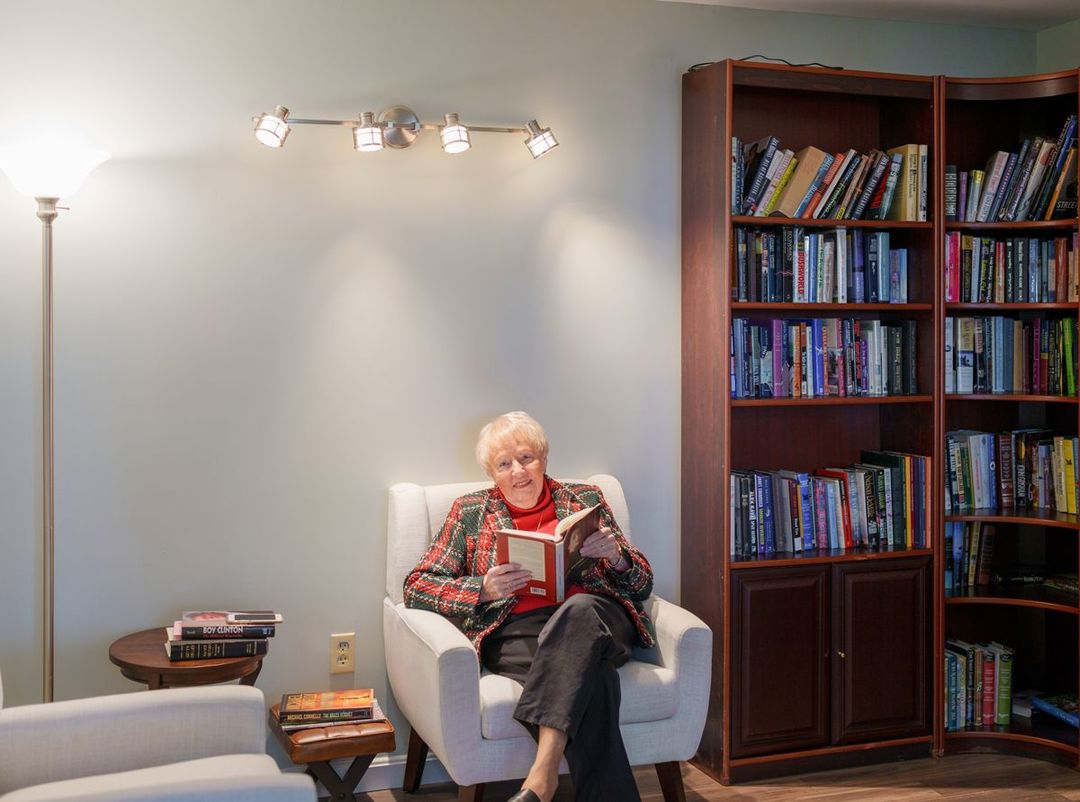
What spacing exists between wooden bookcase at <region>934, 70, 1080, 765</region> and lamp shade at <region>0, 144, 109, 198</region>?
100.0 inches

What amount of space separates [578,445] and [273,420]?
0.96 metres

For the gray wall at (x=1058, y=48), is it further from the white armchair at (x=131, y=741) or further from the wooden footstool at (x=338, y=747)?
the white armchair at (x=131, y=741)

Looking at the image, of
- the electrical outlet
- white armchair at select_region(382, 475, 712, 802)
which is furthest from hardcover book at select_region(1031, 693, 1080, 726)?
the electrical outlet

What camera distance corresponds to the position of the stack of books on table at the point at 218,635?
2.79 m

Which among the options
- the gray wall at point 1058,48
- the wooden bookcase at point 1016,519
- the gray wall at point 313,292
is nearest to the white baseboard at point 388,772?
the gray wall at point 313,292

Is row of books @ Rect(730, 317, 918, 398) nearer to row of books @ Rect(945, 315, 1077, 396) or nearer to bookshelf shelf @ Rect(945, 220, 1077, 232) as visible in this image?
row of books @ Rect(945, 315, 1077, 396)

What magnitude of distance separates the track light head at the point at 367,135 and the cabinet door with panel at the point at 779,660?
166 cm

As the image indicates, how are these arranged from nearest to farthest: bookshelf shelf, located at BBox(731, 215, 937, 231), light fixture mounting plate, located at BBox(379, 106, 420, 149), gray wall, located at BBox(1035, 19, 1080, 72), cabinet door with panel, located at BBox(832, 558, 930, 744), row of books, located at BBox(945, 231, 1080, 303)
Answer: light fixture mounting plate, located at BBox(379, 106, 420, 149)
bookshelf shelf, located at BBox(731, 215, 937, 231)
cabinet door with panel, located at BBox(832, 558, 930, 744)
row of books, located at BBox(945, 231, 1080, 303)
gray wall, located at BBox(1035, 19, 1080, 72)

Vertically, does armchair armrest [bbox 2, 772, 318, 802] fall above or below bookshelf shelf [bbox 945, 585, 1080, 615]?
below

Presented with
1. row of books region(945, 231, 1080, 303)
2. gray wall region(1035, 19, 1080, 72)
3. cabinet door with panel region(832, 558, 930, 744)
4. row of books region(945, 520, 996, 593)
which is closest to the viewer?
cabinet door with panel region(832, 558, 930, 744)

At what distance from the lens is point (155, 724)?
93.3 inches

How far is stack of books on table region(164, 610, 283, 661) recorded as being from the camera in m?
2.79

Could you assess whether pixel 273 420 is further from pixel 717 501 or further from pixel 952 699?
pixel 952 699

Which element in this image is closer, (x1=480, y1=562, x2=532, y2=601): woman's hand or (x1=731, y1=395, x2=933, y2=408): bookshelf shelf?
(x1=480, y1=562, x2=532, y2=601): woman's hand
